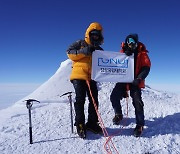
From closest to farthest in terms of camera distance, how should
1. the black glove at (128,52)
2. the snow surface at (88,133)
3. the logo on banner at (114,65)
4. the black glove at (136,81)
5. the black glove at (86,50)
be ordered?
1. the snow surface at (88,133)
2. the black glove at (86,50)
3. the black glove at (136,81)
4. the logo on banner at (114,65)
5. the black glove at (128,52)

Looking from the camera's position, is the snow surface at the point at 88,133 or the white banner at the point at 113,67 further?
the white banner at the point at 113,67

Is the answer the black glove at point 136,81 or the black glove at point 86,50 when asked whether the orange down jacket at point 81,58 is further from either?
the black glove at point 136,81

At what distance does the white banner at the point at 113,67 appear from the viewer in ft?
18.7

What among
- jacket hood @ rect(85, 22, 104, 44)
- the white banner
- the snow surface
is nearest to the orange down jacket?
jacket hood @ rect(85, 22, 104, 44)

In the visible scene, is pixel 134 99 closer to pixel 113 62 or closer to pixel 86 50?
pixel 113 62

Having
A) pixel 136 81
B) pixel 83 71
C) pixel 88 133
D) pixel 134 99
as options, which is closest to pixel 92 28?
pixel 83 71

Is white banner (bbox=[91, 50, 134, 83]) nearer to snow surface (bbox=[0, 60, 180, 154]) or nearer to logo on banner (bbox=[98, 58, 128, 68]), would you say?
logo on banner (bbox=[98, 58, 128, 68])

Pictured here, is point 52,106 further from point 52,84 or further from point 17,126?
point 52,84

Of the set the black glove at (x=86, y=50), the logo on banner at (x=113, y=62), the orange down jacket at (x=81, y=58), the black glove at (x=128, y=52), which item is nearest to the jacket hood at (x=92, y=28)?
the orange down jacket at (x=81, y=58)

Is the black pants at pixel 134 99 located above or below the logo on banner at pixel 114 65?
below

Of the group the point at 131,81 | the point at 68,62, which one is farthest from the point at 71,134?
the point at 68,62

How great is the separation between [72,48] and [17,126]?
2518 millimetres

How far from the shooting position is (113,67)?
5922mm

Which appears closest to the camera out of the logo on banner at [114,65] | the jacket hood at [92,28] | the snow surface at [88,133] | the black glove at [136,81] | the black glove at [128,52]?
the snow surface at [88,133]
